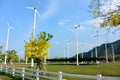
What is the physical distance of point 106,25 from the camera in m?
8.36

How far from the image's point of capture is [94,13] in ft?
28.2

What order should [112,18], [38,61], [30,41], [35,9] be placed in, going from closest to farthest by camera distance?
1. [112,18]
2. [38,61]
3. [30,41]
4. [35,9]

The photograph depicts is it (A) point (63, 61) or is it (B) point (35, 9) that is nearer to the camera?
(B) point (35, 9)

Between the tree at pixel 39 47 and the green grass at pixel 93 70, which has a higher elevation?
the tree at pixel 39 47

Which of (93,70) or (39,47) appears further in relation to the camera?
(93,70)

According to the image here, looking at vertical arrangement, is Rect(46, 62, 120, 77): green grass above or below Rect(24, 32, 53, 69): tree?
below

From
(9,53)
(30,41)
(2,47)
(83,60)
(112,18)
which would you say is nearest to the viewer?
(112,18)

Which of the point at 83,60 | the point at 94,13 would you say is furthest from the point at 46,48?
the point at 83,60

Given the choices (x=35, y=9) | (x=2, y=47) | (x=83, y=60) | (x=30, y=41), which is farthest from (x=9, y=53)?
(x=30, y=41)

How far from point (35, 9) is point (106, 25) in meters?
36.9

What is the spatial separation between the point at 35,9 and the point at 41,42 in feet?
64.8

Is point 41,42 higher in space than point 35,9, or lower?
lower

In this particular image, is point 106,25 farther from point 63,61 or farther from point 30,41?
point 63,61

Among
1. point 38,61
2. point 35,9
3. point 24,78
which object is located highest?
point 35,9
